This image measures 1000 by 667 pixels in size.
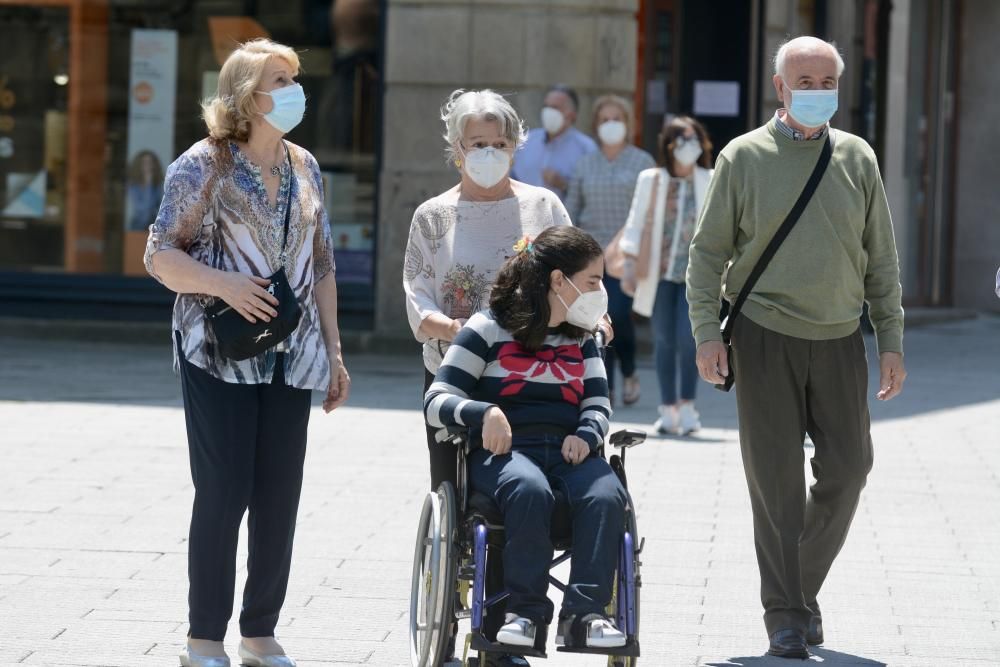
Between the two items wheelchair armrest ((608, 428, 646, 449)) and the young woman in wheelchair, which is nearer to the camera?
the young woman in wheelchair

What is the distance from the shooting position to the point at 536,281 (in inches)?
189

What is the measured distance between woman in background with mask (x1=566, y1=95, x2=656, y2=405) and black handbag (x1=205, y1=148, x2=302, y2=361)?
5.62 meters

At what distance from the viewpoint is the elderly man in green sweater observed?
17.2 ft

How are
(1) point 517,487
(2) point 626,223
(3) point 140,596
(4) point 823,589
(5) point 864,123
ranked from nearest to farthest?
(1) point 517,487 < (3) point 140,596 < (4) point 823,589 < (2) point 626,223 < (5) point 864,123

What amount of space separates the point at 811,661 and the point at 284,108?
2191mm

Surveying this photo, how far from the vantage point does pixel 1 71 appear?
14.3 metres

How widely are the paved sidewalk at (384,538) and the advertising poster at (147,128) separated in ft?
10.5

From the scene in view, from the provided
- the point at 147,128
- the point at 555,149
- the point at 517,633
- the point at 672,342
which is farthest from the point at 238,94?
the point at 147,128

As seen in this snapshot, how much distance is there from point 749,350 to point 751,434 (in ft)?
0.84

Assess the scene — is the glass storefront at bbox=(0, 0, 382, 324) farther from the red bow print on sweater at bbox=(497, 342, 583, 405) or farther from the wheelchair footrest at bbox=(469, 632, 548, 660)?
the wheelchair footrest at bbox=(469, 632, 548, 660)

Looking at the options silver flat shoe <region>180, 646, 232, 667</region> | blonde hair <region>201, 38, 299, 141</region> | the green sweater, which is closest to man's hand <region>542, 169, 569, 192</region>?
the green sweater

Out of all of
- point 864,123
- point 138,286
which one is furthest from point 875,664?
point 864,123

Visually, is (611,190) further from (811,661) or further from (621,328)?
(811,661)

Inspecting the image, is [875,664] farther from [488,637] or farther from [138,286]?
[138,286]
